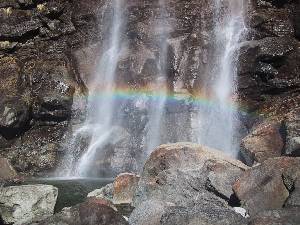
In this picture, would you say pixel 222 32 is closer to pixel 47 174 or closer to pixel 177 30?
pixel 177 30

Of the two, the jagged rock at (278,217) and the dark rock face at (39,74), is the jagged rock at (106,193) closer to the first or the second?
the jagged rock at (278,217)

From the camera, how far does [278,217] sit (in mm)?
12430

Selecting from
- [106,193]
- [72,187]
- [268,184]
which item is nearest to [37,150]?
[72,187]

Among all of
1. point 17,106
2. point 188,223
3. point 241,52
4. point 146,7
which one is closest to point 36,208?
point 188,223

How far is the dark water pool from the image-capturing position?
64.2 ft

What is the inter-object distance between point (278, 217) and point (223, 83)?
62.0 feet

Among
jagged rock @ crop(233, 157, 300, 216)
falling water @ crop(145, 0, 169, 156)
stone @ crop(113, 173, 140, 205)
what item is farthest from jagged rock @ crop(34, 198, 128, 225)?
falling water @ crop(145, 0, 169, 156)

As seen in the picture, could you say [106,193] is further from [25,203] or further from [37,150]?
[37,150]

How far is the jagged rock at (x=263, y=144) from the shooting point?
20703 mm

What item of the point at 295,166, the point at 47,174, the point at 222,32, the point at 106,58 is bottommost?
the point at 47,174

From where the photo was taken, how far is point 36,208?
49.9 feet

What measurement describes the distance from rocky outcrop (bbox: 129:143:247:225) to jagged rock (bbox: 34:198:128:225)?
41.3 inches

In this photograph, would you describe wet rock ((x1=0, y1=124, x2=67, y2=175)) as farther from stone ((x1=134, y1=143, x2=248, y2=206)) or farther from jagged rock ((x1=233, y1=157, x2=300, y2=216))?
jagged rock ((x1=233, y1=157, x2=300, y2=216))

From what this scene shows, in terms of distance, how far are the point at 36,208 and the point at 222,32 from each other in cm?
2114
